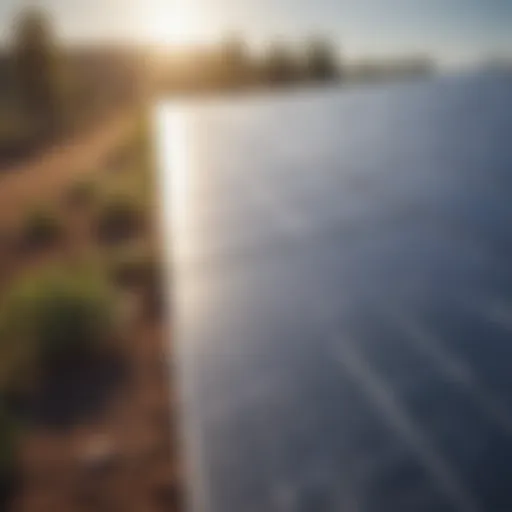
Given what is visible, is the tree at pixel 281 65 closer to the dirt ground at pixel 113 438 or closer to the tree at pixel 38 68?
the tree at pixel 38 68

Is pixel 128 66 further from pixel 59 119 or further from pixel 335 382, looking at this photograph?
pixel 335 382

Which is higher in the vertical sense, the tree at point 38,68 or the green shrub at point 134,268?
the tree at point 38,68

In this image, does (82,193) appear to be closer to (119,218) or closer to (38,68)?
(119,218)

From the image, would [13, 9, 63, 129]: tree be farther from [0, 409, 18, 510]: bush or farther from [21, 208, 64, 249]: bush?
[0, 409, 18, 510]: bush

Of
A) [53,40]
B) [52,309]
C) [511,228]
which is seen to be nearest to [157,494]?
[52,309]

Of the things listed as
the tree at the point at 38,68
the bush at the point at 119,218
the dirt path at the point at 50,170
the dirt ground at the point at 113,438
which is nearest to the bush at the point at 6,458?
the dirt ground at the point at 113,438
